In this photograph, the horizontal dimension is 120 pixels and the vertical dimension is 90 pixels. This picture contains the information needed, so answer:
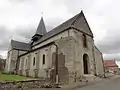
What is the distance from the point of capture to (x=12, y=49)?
116ft

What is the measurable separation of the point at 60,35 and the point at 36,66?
8.09 meters

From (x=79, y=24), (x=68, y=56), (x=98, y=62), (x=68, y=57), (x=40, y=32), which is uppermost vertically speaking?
(x=40, y=32)

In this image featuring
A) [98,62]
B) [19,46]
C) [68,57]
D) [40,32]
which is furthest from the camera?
[40,32]

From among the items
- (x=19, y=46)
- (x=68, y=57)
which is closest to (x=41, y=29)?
(x=19, y=46)

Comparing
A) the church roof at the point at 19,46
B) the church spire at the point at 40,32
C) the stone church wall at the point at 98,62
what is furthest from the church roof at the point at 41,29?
the stone church wall at the point at 98,62

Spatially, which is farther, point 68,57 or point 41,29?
point 41,29

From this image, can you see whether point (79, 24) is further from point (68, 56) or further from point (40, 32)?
point (40, 32)

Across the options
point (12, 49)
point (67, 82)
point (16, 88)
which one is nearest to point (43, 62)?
point (67, 82)

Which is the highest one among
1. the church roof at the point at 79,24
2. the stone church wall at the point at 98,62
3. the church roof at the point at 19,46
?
the church roof at the point at 79,24

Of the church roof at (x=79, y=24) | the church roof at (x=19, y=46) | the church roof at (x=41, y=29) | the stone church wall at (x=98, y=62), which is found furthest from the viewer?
the church roof at (x=41, y=29)

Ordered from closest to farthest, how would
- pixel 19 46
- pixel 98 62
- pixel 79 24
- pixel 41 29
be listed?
pixel 79 24 → pixel 98 62 → pixel 19 46 → pixel 41 29

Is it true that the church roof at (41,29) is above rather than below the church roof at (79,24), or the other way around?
above

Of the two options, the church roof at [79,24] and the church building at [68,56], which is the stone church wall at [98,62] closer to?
the church building at [68,56]

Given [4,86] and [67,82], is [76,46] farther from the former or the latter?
[4,86]
